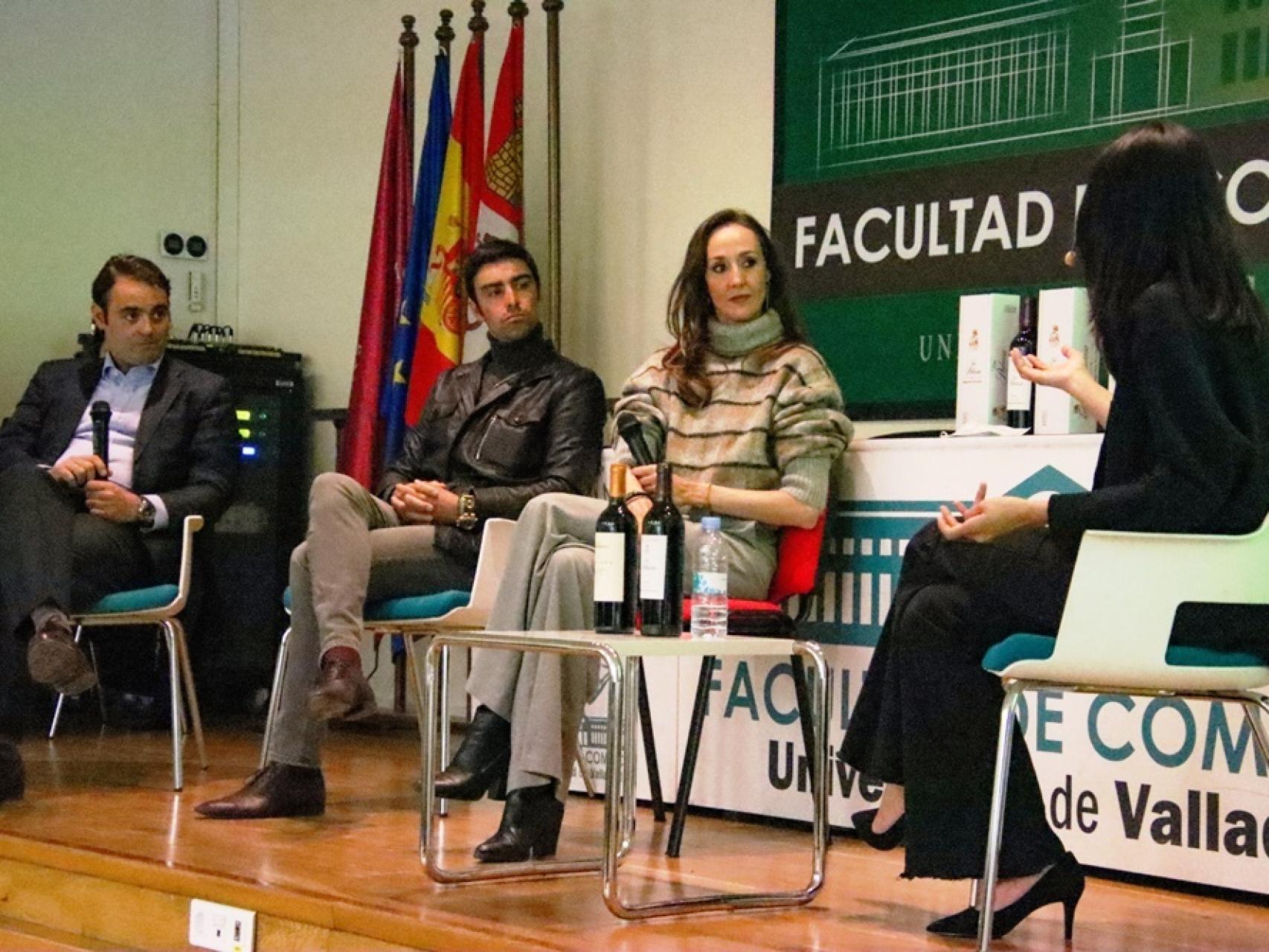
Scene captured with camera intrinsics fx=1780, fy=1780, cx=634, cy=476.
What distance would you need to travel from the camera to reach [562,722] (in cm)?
293

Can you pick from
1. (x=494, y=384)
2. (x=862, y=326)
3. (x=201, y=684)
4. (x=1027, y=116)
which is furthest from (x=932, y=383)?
(x=201, y=684)

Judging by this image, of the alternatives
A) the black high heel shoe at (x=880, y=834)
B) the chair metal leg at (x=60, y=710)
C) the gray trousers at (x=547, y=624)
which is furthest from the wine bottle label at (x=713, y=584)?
the chair metal leg at (x=60, y=710)

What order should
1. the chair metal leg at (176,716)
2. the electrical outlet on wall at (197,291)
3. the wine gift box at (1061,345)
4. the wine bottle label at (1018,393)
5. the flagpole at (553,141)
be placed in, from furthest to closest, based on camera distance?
the electrical outlet on wall at (197,291)
the flagpole at (553,141)
the chair metal leg at (176,716)
the wine bottle label at (1018,393)
the wine gift box at (1061,345)

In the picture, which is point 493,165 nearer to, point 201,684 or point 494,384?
point 494,384

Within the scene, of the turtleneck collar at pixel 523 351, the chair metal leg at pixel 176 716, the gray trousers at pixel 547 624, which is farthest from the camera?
the turtleneck collar at pixel 523 351

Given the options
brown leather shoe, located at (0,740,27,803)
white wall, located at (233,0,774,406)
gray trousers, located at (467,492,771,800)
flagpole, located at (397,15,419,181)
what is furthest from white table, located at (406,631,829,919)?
flagpole, located at (397,15,419,181)

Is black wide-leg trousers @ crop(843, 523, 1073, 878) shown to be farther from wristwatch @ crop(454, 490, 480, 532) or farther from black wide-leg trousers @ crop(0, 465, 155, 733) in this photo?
black wide-leg trousers @ crop(0, 465, 155, 733)

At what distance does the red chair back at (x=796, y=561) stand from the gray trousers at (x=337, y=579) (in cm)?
72

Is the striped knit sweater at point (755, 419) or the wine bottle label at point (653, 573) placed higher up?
the striped knit sweater at point (755, 419)

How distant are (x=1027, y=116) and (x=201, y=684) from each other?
2994mm

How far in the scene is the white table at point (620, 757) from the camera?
2482 mm

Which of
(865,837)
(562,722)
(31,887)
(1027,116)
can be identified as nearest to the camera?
(865,837)

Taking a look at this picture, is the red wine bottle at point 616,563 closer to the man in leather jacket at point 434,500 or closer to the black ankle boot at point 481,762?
the black ankle boot at point 481,762

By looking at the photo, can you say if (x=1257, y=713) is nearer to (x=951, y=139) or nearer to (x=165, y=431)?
(x=951, y=139)
